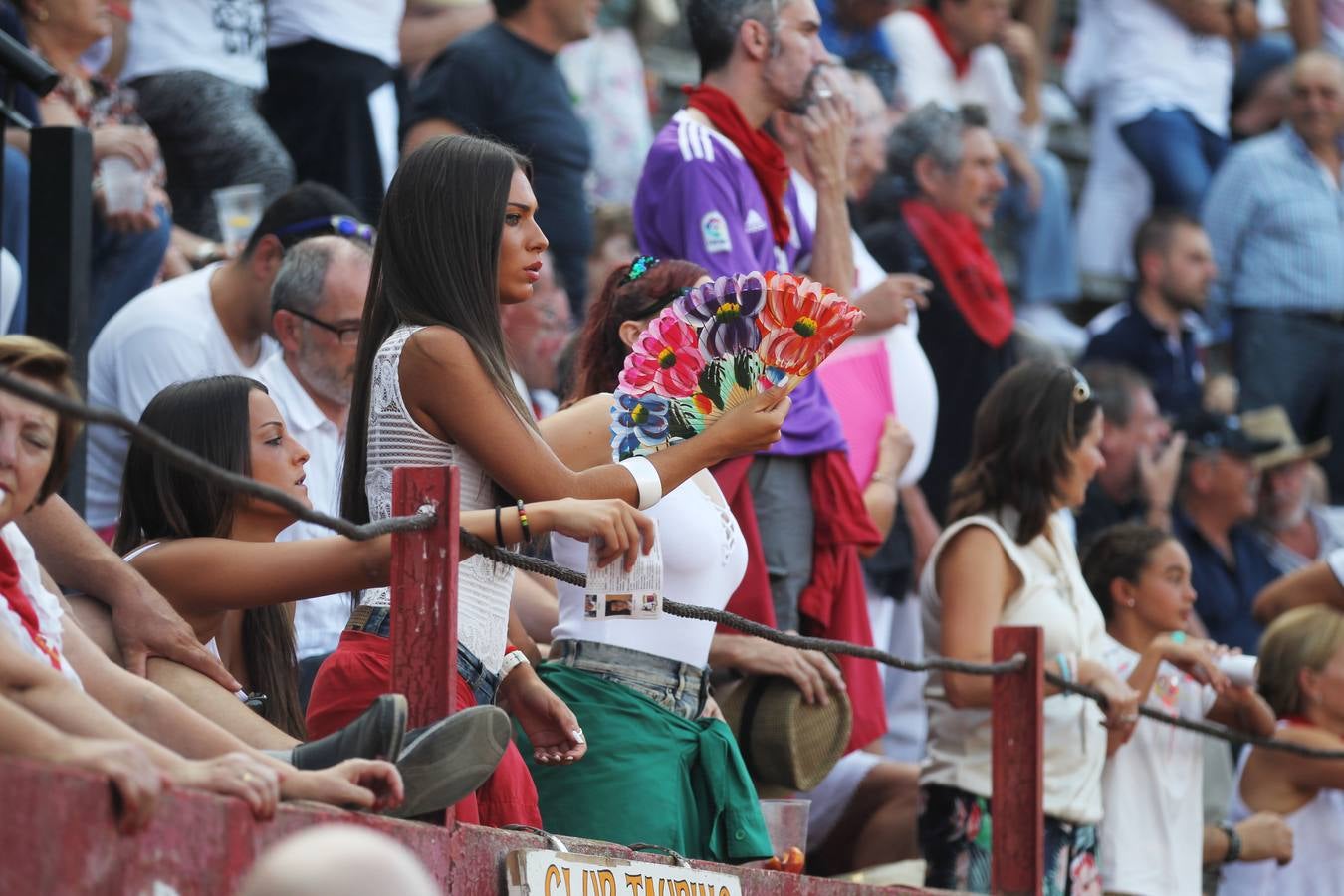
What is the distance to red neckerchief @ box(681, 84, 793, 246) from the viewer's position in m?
5.71

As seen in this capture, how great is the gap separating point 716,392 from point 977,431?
1908mm

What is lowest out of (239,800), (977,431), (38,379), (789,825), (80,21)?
(239,800)

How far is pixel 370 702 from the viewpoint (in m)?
3.63

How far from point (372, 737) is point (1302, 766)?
3.84 m

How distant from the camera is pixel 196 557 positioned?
12.5 ft

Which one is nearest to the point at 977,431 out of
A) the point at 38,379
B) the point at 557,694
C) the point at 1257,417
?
the point at 557,694

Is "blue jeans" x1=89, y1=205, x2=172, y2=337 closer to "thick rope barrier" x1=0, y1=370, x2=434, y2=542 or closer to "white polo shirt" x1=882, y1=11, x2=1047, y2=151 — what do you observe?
"thick rope barrier" x1=0, y1=370, x2=434, y2=542

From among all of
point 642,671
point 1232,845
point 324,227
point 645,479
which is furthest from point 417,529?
point 1232,845

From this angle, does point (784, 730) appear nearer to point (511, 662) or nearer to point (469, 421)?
point (511, 662)

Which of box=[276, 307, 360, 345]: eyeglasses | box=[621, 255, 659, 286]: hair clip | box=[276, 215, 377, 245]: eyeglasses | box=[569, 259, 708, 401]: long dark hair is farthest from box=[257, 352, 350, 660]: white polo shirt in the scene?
box=[621, 255, 659, 286]: hair clip

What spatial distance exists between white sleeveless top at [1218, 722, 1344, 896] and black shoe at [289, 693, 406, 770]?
3709mm

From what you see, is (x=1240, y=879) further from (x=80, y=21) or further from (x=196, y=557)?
(x=80, y=21)

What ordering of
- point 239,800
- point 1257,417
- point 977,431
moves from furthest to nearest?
1. point 1257,417
2. point 977,431
3. point 239,800

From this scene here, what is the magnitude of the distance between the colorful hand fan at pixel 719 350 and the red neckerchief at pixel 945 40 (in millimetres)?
6541
